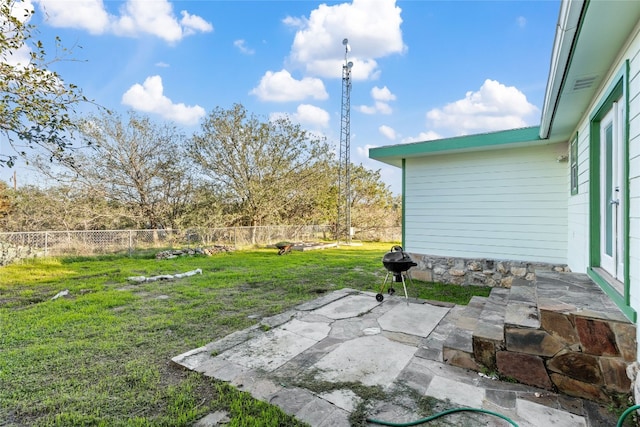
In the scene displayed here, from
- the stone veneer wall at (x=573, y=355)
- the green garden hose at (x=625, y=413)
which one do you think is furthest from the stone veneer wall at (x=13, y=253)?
the green garden hose at (x=625, y=413)

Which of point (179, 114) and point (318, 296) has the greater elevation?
point (179, 114)

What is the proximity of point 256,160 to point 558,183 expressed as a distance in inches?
460

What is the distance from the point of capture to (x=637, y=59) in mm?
1870

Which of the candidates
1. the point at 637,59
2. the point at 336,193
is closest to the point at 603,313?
the point at 637,59

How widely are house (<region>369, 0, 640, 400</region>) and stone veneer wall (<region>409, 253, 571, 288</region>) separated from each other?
0.02 m

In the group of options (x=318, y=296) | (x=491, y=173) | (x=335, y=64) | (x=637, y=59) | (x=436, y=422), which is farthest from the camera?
(x=335, y=64)

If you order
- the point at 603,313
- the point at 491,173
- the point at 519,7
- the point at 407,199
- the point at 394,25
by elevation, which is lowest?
the point at 603,313

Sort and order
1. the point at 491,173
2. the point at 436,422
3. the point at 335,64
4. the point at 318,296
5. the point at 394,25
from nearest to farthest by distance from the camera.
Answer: the point at 436,422 < the point at 318,296 < the point at 491,173 < the point at 394,25 < the point at 335,64

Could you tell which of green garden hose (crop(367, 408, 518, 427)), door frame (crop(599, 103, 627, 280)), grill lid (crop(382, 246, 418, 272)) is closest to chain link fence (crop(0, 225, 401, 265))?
grill lid (crop(382, 246, 418, 272))

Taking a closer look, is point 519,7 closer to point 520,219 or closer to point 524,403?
point 520,219

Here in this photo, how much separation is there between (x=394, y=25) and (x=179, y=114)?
32.5 ft

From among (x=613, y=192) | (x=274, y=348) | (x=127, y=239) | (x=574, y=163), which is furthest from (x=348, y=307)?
(x=127, y=239)

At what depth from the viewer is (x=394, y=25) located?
6773mm

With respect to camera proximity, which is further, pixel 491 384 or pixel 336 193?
pixel 336 193
